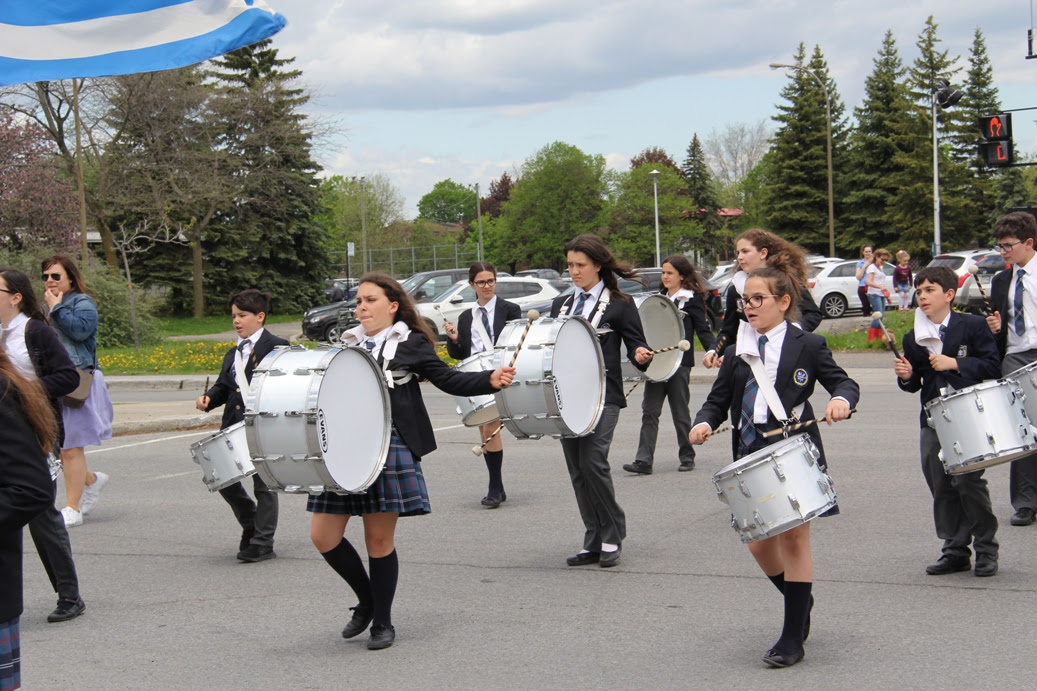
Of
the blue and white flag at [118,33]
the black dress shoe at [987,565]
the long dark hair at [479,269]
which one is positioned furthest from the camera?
the long dark hair at [479,269]

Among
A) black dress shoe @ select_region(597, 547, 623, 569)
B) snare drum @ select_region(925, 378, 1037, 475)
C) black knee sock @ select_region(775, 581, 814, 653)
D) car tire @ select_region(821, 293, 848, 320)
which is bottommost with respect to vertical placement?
black dress shoe @ select_region(597, 547, 623, 569)

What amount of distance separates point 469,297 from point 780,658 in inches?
897

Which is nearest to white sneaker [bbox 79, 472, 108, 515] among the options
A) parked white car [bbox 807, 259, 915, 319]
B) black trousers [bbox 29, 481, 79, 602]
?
black trousers [bbox 29, 481, 79, 602]

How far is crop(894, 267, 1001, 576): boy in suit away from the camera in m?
6.23

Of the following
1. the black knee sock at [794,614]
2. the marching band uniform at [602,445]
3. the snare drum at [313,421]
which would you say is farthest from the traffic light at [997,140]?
the snare drum at [313,421]

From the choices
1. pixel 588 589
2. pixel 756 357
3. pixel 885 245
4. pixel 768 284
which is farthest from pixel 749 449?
pixel 885 245

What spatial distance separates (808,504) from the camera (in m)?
4.68

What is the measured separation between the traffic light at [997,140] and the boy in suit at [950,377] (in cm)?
1622

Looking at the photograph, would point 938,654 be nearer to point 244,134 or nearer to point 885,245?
point 244,134

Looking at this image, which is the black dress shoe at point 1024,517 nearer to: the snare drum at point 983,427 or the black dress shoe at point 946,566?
the black dress shoe at point 946,566

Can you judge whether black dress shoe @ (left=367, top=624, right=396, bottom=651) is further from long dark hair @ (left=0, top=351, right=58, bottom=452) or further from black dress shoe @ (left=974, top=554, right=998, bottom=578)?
black dress shoe @ (left=974, top=554, right=998, bottom=578)

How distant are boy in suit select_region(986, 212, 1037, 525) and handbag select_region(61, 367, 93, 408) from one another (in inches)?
235

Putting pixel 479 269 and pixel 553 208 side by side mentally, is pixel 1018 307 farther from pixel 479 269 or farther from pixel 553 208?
pixel 553 208

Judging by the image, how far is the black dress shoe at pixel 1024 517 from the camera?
7.45 m
